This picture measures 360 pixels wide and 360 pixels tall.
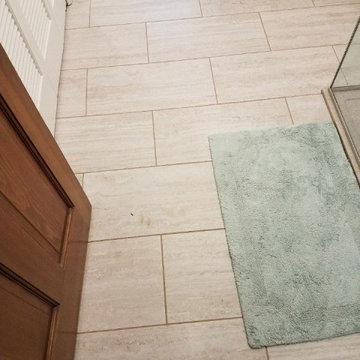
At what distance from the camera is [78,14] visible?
182 cm

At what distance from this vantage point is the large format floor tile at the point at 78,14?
1784 millimetres

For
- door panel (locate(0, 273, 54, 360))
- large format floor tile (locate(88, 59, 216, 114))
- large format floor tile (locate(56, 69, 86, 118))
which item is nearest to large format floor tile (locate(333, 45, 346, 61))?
Answer: large format floor tile (locate(88, 59, 216, 114))

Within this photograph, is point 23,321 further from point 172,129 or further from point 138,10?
point 138,10

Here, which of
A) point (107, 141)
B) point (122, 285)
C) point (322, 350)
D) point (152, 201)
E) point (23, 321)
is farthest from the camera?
point (107, 141)

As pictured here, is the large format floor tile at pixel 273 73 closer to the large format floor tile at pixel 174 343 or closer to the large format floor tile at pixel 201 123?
the large format floor tile at pixel 201 123

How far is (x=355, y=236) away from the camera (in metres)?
1.15

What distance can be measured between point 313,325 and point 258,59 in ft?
4.14

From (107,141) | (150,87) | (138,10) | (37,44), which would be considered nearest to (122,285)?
(107,141)

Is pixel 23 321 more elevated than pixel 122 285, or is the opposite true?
pixel 23 321

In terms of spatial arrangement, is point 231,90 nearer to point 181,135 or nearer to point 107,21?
point 181,135

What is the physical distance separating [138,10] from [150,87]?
0.60m

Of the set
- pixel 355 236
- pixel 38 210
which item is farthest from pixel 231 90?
pixel 38 210

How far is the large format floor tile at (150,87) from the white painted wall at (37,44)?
19 cm

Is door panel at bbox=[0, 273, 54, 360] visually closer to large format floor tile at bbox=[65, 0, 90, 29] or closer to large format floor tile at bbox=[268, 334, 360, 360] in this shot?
large format floor tile at bbox=[268, 334, 360, 360]
